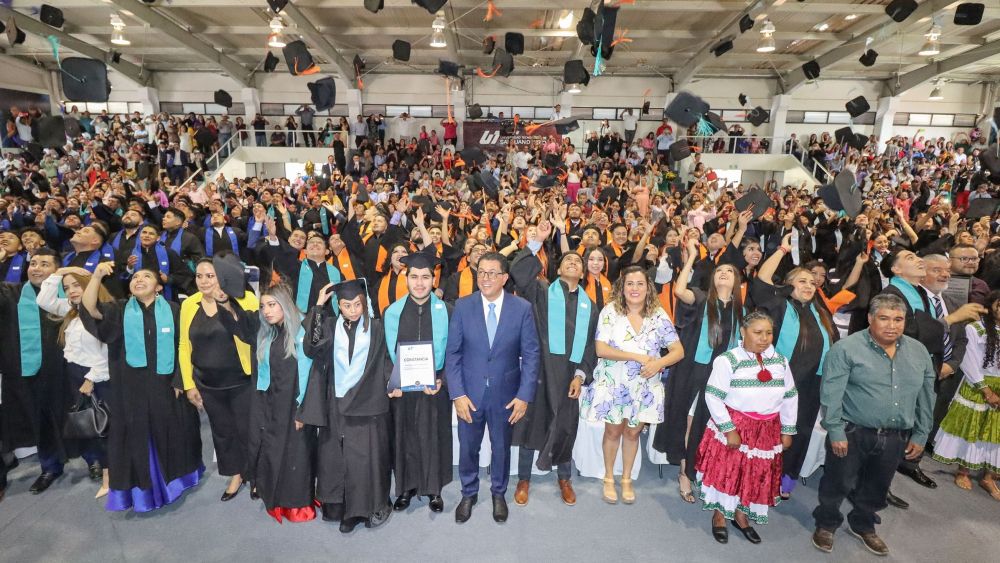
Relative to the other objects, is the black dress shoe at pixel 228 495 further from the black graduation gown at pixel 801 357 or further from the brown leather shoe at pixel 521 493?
the black graduation gown at pixel 801 357

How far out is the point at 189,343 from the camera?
125 inches

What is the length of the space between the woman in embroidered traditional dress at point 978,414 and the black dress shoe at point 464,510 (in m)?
3.42

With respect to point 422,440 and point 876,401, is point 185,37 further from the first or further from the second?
point 876,401

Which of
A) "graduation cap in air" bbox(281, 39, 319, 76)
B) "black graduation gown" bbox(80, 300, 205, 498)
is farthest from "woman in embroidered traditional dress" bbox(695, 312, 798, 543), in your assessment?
"graduation cap in air" bbox(281, 39, 319, 76)

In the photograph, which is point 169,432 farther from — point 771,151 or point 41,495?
point 771,151

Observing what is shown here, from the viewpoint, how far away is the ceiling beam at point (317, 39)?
12.4m

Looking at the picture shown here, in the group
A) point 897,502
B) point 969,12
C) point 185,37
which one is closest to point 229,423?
point 897,502

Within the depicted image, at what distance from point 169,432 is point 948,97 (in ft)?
88.0

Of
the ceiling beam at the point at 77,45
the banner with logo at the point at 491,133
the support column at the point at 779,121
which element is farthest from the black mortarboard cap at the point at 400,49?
the support column at the point at 779,121

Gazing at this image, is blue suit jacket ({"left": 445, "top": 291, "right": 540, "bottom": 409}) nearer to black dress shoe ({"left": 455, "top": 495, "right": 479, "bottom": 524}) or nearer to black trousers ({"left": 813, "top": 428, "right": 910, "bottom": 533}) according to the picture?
black dress shoe ({"left": 455, "top": 495, "right": 479, "bottom": 524})

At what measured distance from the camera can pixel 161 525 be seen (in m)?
3.20

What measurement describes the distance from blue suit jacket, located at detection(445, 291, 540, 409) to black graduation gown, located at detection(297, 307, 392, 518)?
43cm

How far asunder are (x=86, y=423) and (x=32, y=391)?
0.64 metres

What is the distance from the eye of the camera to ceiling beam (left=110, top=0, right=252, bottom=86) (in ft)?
39.5
